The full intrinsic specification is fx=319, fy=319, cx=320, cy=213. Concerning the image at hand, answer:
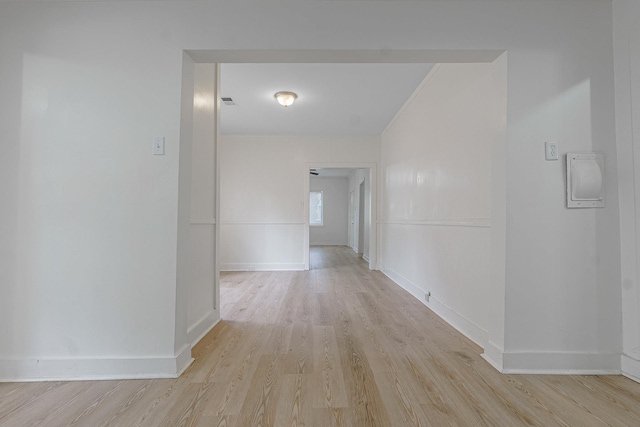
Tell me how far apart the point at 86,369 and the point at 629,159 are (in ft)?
10.5

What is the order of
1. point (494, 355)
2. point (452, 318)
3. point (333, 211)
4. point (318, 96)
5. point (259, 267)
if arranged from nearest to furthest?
point (494, 355) → point (452, 318) → point (318, 96) → point (259, 267) → point (333, 211)

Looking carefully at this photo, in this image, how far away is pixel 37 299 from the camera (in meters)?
1.77

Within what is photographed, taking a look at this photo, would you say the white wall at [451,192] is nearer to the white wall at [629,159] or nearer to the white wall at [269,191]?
the white wall at [629,159]

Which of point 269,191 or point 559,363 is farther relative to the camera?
point 269,191

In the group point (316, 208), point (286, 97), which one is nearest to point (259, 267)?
point (286, 97)

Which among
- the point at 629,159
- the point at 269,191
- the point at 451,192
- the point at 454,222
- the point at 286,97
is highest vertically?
the point at 286,97

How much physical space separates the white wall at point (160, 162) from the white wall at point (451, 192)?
0.28m

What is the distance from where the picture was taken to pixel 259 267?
5.62 metres

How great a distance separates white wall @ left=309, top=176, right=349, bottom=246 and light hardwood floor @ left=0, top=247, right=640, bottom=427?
8568 mm

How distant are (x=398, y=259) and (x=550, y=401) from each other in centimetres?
296

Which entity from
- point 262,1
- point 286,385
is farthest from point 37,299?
point 262,1

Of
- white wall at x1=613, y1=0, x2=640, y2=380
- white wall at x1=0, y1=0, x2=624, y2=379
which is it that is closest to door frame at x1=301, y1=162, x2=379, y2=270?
white wall at x1=0, y1=0, x2=624, y2=379

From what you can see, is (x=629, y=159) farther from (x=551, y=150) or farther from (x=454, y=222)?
(x=454, y=222)

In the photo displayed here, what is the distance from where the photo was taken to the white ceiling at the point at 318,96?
3143 mm
